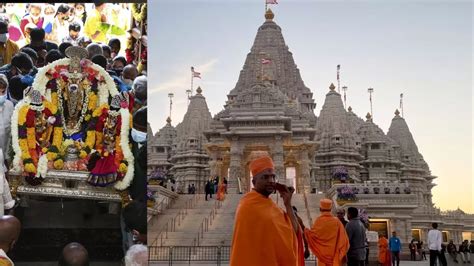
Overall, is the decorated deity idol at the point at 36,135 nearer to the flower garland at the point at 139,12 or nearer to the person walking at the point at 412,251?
the flower garland at the point at 139,12

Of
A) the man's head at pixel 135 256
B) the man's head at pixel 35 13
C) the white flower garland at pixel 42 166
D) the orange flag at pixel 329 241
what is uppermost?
the man's head at pixel 35 13

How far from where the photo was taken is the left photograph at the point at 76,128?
6.52 meters

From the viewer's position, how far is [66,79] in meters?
6.75

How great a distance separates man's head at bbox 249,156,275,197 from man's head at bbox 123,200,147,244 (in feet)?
9.50

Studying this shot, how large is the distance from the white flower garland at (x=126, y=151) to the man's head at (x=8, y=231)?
1170mm

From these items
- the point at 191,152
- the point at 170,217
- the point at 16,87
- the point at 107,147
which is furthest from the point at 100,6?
the point at 191,152

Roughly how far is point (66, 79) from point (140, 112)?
96 cm

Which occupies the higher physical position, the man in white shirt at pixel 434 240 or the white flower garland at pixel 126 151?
the white flower garland at pixel 126 151

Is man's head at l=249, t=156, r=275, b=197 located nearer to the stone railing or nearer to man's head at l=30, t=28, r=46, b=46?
the stone railing

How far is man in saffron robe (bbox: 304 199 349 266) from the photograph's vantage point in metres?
5.75

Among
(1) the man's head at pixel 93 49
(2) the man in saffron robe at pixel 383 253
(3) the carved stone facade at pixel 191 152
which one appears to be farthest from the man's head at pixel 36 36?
(3) the carved stone facade at pixel 191 152

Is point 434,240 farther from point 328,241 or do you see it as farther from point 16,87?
point 16,87

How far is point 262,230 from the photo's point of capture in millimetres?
3795

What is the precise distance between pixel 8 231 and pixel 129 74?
7.29 feet
